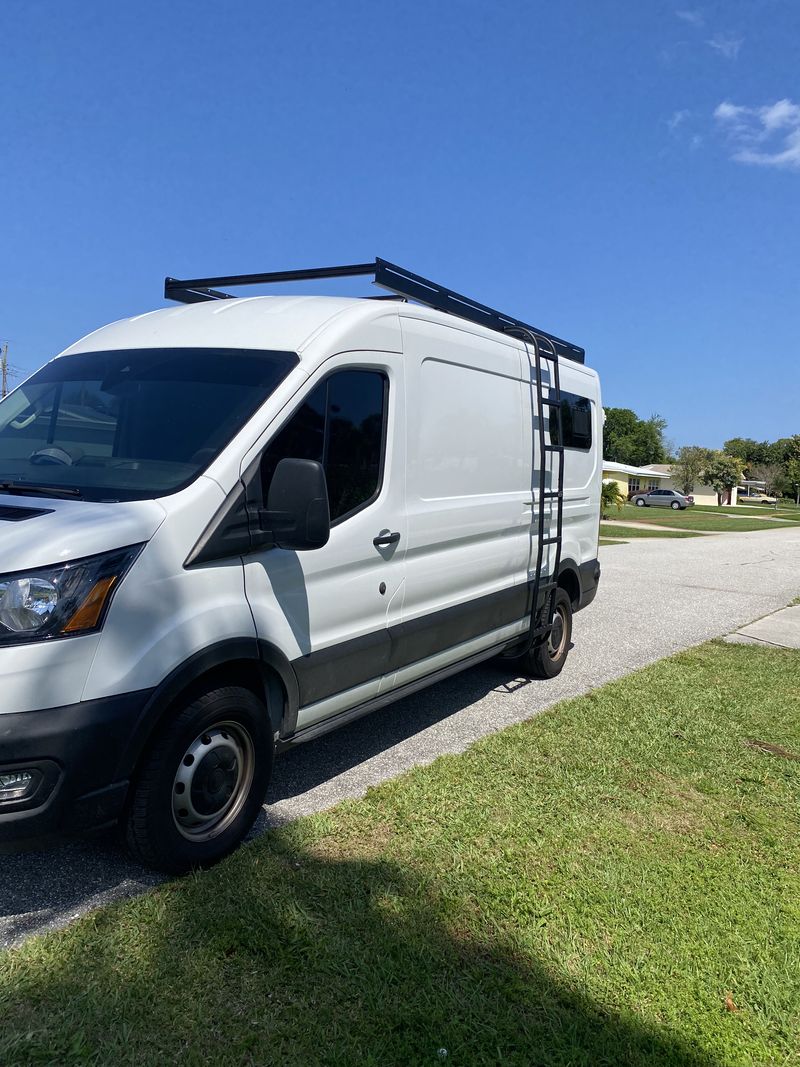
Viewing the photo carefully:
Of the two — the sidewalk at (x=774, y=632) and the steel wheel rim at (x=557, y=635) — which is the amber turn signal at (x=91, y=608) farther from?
the sidewalk at (x=774, y=632)

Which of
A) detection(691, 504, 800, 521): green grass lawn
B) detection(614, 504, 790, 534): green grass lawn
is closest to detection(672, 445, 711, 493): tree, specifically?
detection(691, 504, 800, 521): green grass lawn

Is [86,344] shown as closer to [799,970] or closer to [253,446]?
[253,446]

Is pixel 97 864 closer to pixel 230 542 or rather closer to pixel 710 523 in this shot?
pixel 230 542

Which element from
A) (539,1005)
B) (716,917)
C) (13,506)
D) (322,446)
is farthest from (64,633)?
(716,917)

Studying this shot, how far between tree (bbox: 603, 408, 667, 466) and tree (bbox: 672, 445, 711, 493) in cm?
2509

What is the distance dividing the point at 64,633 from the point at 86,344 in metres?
2.28

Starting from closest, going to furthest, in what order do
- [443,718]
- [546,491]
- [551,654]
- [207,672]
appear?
1. [207,672]
2. [443,718]
3. [546,491]
4. [551,654]

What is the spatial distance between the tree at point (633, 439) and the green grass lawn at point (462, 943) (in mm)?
106978

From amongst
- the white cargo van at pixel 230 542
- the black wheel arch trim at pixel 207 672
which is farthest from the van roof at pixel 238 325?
the black wheel arch trim at pixel 207 672

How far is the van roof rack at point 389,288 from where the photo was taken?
15.5ft

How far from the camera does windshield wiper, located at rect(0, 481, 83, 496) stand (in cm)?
330

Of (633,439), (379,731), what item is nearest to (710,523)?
(379,731)

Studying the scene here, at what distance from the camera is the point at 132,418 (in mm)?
3785

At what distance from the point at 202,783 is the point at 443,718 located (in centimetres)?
266
